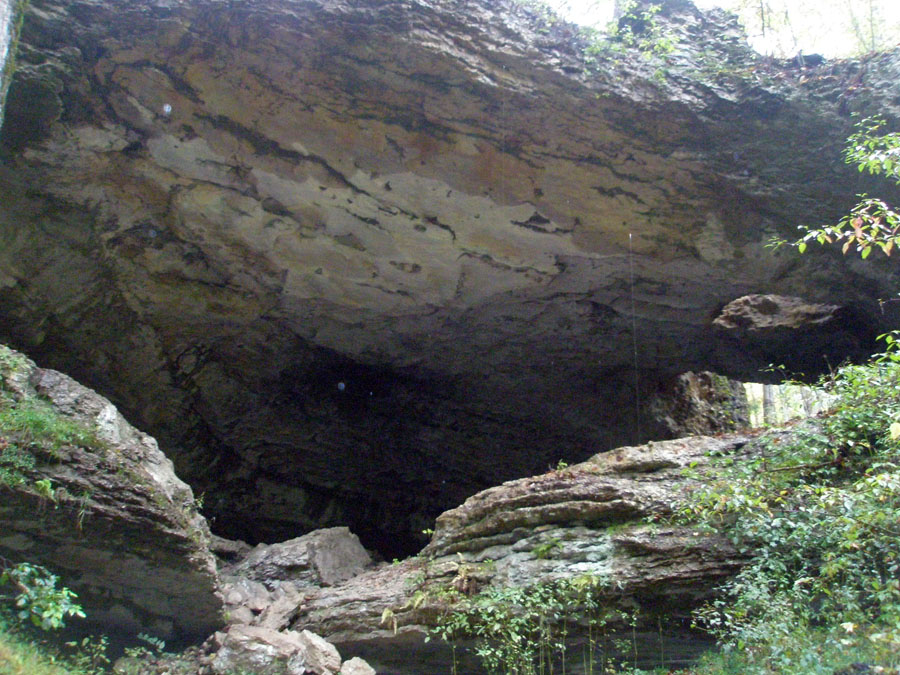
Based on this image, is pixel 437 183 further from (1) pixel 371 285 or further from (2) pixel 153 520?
(2) pixel 153 520

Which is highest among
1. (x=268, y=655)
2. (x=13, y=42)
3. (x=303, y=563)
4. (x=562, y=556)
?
(x=13, y=42)

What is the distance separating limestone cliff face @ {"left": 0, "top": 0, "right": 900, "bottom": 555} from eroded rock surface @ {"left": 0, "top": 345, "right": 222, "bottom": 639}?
8.64 feet

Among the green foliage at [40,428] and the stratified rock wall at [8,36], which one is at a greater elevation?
the stratified rock wall at [8,36]

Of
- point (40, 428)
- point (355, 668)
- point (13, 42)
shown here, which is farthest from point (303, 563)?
point (13, 42)

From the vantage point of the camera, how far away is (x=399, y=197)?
742cm

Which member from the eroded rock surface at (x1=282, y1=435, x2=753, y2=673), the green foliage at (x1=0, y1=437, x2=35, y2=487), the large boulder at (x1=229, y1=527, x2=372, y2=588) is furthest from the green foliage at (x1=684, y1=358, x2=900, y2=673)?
the green foliage at (x1=0, y1=437, x2=35, y2=487)

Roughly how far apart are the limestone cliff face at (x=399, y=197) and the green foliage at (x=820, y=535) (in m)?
2.67

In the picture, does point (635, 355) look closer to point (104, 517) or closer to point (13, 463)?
point (104, 517)

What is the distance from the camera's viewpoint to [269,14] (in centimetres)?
639

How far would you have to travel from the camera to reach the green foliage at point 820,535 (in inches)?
156

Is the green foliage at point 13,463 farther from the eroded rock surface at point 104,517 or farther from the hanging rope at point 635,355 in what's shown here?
the hanging rope at point 635,355

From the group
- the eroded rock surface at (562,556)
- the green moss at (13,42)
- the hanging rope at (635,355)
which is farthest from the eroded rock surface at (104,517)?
the hanging rope at (635,355)

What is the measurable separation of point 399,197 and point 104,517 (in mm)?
4134

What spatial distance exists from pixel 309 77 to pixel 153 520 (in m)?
4.22
